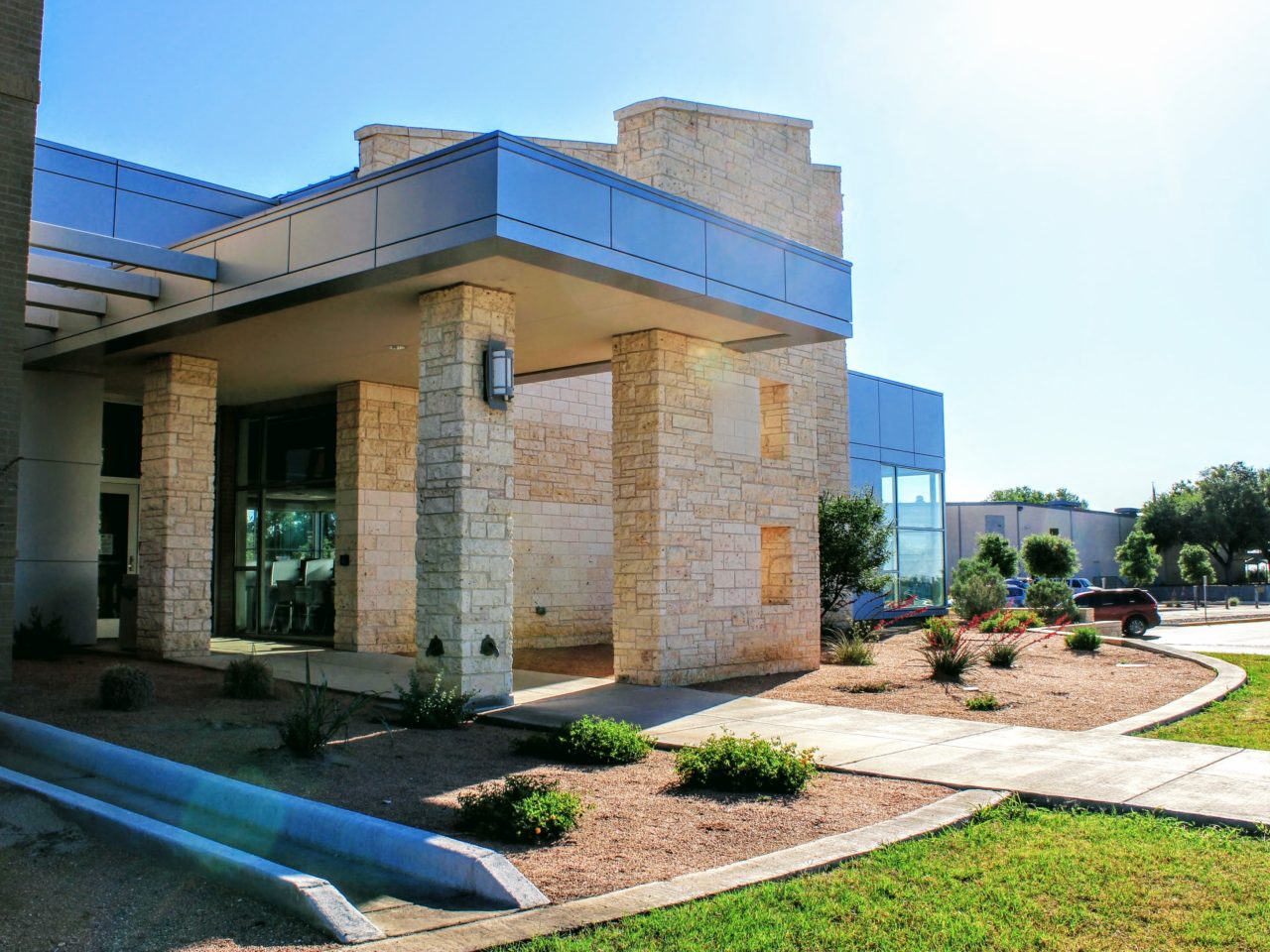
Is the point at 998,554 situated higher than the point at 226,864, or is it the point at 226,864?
the point at 998,554

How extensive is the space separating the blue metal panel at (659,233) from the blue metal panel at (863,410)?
18.2m

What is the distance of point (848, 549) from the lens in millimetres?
20297

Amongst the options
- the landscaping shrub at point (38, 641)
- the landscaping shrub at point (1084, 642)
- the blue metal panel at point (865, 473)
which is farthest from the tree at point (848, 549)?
the landscaping shrub at point (38, 641)

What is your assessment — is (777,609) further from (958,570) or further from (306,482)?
(958,570)

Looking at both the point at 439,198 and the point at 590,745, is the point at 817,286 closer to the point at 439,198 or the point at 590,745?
the point at 439,198

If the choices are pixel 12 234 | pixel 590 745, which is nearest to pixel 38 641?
pixel 12 234

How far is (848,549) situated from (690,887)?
15.5m

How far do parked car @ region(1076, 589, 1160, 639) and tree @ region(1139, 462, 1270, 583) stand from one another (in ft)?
144

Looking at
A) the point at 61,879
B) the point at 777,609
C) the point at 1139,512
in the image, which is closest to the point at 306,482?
the point at 777,609

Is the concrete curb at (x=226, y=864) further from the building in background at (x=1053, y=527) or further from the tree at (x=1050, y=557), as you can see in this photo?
the building in background at (x=1053, y=527)

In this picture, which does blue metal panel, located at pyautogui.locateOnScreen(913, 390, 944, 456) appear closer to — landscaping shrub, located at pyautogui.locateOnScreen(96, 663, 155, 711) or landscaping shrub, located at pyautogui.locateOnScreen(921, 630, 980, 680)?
landscaping shrub, located at pyautogui.locateOnScreen(921, 630, 980, 680)

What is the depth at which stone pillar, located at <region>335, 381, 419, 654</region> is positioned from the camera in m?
17.0

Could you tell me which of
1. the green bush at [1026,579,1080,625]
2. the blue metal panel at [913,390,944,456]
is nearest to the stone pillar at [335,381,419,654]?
the green bush at [1026,579,1080,625]

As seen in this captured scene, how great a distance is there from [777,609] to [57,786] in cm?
1057
